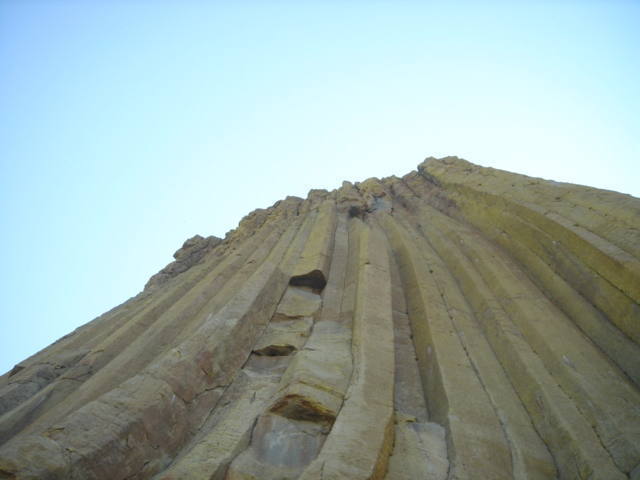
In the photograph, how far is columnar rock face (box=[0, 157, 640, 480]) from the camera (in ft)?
12.8

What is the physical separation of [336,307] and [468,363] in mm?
2333

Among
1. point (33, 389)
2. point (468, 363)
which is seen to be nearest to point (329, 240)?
point (468, 363)

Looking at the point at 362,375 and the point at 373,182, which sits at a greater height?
the point at 373,182

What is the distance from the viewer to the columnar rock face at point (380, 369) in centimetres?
390

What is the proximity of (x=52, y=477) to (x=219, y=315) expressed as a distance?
118 inches

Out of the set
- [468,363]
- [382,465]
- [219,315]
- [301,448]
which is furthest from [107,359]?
[468,363]

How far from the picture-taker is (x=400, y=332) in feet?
21.5

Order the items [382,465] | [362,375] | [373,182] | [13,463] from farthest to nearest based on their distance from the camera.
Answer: [373,182] < [362,375] < [382,465] < [13,463]

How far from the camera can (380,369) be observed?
5.07 m

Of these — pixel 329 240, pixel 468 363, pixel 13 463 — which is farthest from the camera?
pixel 329 240

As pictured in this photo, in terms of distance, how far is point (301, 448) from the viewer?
157 inches

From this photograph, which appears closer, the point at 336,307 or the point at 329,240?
the point at 336,307

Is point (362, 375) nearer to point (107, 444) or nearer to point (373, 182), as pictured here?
point (107, 444)

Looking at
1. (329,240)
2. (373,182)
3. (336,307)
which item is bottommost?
(336,307)
